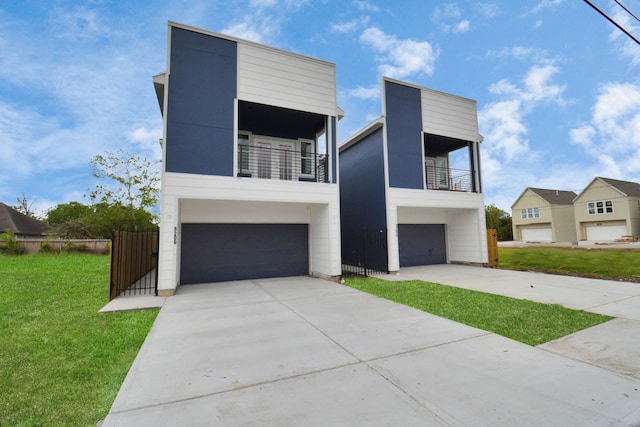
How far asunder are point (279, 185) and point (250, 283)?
10.9 feet

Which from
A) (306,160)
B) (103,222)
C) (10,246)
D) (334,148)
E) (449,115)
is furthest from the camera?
(103,222)

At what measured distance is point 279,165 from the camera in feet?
36.8

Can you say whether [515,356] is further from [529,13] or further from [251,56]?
[251,56]

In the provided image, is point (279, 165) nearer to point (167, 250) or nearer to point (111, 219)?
point (167, 250)

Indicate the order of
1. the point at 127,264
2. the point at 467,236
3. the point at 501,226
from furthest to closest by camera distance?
1. the point at 501,226
2. the point at 467,236
3. the point at 127,264

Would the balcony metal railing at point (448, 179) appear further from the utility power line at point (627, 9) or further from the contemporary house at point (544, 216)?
the contemporary house at point (544, 216)

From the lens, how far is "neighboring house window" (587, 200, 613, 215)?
2919 centimetres

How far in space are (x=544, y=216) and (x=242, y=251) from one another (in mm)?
37535

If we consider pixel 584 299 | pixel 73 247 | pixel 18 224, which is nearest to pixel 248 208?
pixel 584 299

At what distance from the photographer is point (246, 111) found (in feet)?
32.2

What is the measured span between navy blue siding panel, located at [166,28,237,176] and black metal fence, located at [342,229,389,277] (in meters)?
5.74

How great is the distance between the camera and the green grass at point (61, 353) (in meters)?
2.53

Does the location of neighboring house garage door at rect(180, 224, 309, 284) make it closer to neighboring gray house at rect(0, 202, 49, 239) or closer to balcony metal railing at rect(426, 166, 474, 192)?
balcony metal railing at rect(426, 166, 474, 192)

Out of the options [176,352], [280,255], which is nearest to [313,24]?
[280,255]
